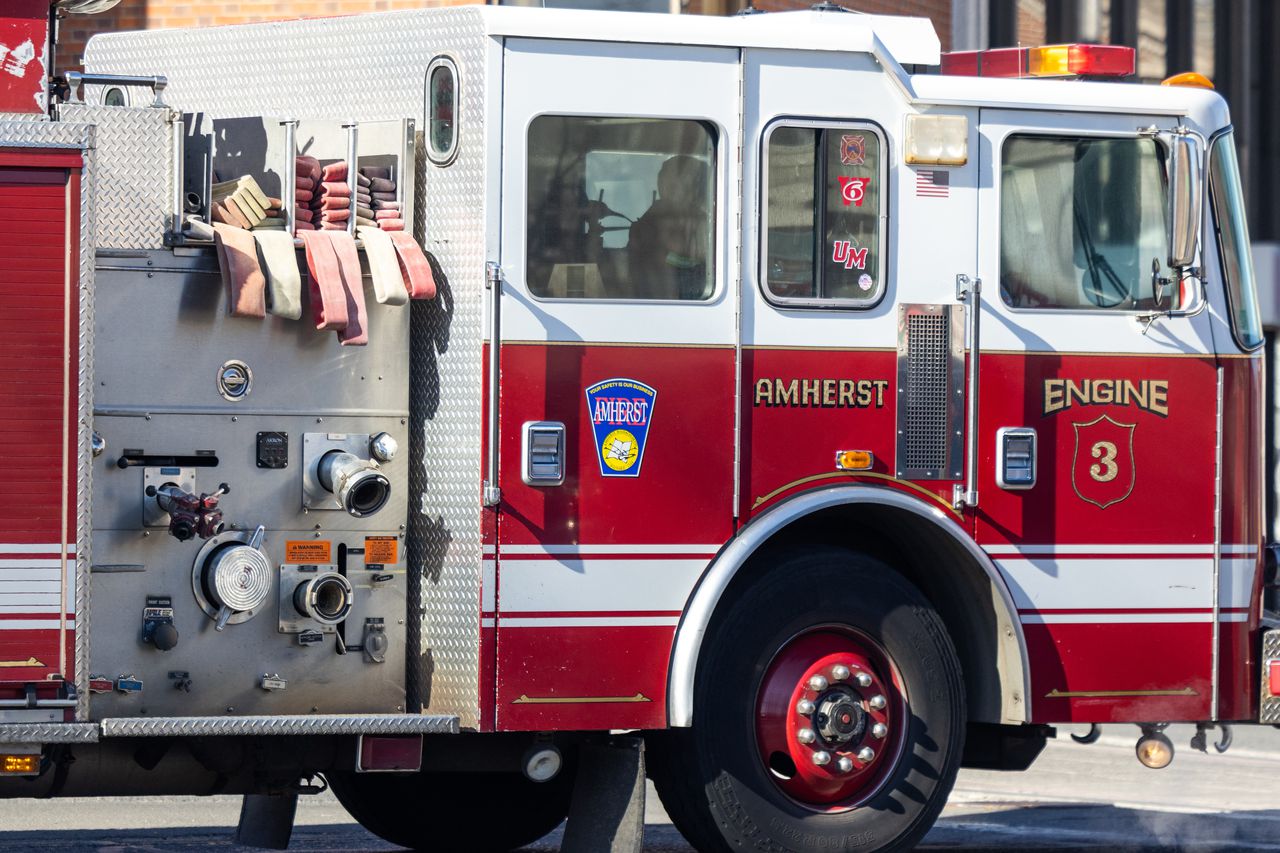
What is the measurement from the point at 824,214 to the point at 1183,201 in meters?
1.24

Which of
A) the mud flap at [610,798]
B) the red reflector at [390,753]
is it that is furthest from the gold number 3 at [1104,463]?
the red reflector at [390,753]

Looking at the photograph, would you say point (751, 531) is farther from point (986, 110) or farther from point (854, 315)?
point (986, 110)

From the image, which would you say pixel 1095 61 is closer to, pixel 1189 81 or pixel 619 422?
pixel 1189 81

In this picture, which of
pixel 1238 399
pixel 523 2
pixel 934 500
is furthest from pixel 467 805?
pixel 523 2

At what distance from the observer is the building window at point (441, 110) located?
20.2 feet

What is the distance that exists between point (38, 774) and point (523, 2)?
22.0ft

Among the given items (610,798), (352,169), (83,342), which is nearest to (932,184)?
(352,169)

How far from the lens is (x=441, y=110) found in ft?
20.3

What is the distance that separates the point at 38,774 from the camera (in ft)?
18.7

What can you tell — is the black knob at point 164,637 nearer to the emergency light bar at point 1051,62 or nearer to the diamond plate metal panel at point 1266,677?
the emergency light bar at point 1051,62

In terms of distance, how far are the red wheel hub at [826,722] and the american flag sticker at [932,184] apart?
1.49 m

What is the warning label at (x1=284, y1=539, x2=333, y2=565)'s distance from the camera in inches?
235

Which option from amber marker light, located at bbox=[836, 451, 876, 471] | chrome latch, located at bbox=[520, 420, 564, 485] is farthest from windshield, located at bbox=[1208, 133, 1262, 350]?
chrome latch, located at bbox=[520, 420, 564, 485]

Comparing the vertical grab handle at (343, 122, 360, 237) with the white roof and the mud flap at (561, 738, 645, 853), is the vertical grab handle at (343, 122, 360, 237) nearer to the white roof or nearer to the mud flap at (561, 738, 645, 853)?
the white roof
